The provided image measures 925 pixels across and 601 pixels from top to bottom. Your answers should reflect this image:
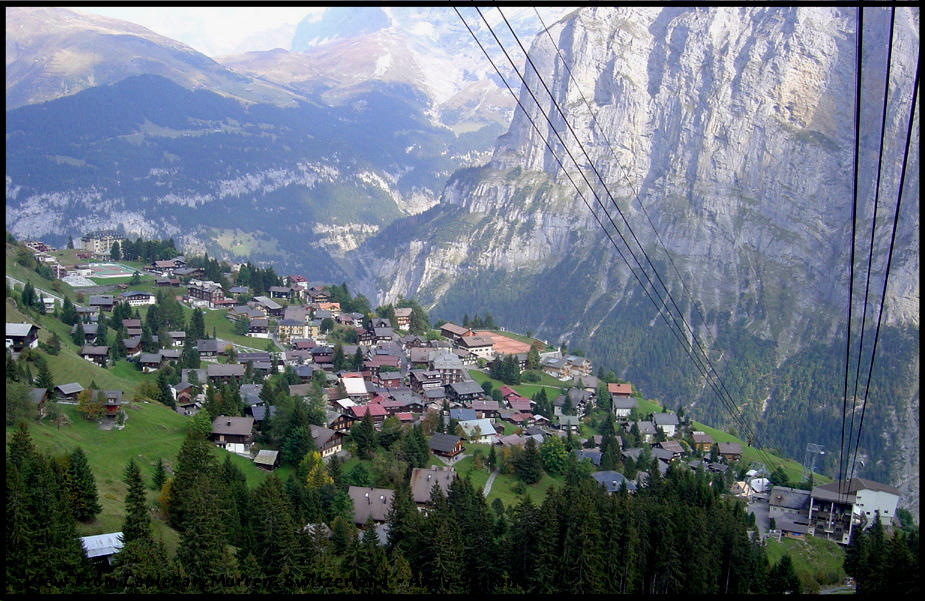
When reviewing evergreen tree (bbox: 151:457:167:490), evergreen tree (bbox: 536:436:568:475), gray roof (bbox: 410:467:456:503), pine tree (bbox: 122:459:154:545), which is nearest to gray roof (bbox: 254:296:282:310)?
evergreen tree (bbox: 536:436:568:475)

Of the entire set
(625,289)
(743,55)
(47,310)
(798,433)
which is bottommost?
(798,433)

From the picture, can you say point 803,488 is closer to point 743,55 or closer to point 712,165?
point 712,165

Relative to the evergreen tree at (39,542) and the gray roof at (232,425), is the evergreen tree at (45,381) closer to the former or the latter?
the gray roof at (232,425)

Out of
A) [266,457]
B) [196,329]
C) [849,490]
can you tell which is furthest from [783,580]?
[196,329]

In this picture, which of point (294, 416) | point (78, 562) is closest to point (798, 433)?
point (294, 416)

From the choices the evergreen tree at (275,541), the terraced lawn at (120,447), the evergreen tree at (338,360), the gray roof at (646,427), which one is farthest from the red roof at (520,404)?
the evergreen tree at (275,541)
